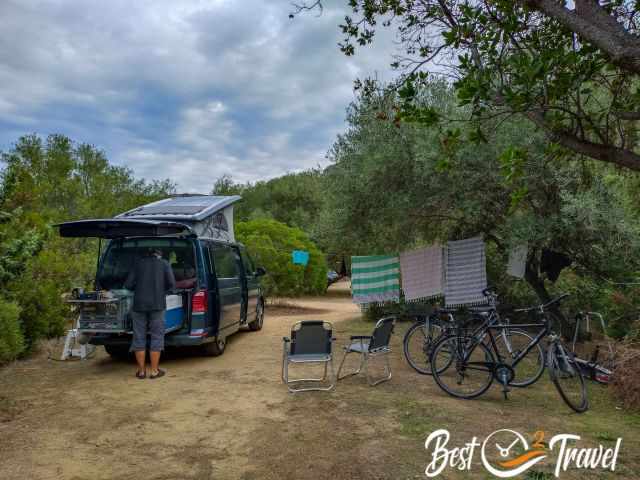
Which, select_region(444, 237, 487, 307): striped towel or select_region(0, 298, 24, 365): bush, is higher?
select_region(444, 237, 487, 307): striped towel

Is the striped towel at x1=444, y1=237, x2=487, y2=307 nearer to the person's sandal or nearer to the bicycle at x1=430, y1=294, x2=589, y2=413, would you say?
the bicycle at x1=430, y1=294, x2=589, y2=413

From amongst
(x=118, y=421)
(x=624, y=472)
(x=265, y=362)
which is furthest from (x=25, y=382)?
(x=624, y=472)

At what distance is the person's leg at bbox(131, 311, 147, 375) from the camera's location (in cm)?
652

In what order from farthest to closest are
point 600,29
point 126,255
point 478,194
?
point 478,194, point 126,255, point 600,29

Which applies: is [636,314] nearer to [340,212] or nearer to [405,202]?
[405,202]

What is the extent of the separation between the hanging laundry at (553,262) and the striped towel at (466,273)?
1069 millimetres

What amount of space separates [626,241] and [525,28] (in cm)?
384

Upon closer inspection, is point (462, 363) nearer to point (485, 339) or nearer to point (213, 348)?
point (485, 339)

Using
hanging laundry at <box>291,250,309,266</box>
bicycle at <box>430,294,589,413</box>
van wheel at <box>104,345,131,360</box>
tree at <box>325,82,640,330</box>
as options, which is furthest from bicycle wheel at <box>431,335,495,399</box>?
hanging laundry at <box>291,250,309,266</box>

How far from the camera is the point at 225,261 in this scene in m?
8.40

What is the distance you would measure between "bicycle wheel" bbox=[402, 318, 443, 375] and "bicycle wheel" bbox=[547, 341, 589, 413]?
6.34ft

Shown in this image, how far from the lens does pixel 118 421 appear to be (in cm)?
484

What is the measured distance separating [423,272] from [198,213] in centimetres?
453

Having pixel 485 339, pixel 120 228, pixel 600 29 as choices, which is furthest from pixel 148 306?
pixel 600 29
